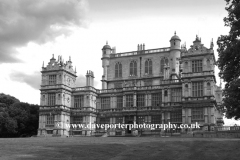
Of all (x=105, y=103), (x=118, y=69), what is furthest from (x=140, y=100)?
(x=118, y=69)

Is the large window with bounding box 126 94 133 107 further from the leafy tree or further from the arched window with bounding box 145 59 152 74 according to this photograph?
the leafy tree

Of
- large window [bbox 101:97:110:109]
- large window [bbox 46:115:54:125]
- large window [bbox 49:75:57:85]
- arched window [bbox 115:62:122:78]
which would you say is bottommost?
large window [bbox 46:115:54:125]

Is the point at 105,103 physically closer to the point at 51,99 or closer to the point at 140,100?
the point at 140,100

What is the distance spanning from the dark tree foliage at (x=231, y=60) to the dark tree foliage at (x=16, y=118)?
182ft

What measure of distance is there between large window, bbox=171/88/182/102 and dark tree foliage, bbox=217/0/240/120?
39.7 meters

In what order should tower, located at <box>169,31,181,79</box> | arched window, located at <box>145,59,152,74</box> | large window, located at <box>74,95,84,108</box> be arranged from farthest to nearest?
arched window, located at <box>145,59,152,74</box> → large window, located at <box>74,95,84,108</box> → tower, located at <box>169,31,181,79</box>

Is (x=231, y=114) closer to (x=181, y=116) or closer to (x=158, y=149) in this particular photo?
(x=158, y=149)

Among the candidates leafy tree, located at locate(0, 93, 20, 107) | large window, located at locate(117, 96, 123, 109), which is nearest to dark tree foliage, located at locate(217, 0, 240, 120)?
large window, located at locate(117, 96, 123, 109)

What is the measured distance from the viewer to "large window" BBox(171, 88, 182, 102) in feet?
226

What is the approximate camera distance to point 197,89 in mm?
65750

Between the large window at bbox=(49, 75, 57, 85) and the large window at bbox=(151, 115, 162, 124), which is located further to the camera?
the large window at bbox=(49, 75, 57, 85)

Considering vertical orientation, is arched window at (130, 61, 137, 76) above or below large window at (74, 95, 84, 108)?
above

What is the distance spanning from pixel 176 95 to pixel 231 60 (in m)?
42.1

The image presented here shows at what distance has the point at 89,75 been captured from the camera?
7819 cm
